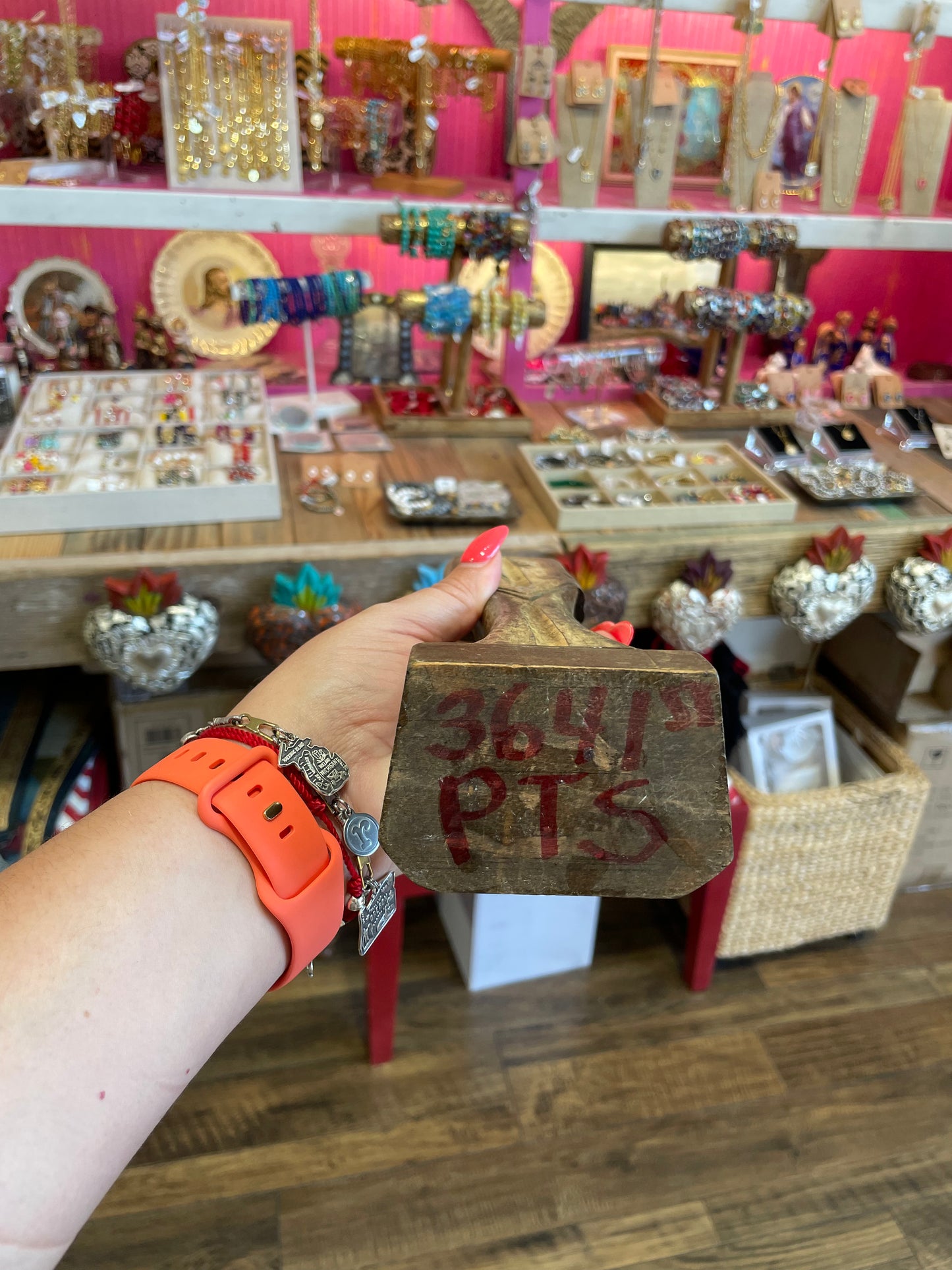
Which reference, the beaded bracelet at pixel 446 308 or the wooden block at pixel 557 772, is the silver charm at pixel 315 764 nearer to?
the wooden block at pixel 557 772

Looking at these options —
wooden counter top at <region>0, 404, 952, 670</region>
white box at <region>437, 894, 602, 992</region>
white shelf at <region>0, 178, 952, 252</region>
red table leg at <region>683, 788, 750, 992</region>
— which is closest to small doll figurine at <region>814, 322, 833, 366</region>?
white shelf at <region>0, 178, 952, 252</region>

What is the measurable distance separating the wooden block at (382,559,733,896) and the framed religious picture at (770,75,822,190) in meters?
1.54

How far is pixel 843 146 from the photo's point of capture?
1695 mm

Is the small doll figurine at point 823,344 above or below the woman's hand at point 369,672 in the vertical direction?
above

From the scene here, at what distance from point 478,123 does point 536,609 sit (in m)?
1.40

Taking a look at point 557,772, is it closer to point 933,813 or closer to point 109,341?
point 109,341

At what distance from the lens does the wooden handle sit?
753 mm

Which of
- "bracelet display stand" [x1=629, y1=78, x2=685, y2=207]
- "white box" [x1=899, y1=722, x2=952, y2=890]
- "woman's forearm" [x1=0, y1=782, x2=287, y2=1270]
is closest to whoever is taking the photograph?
"woman's forearm" [x1=0, y1=782, x2=287, y2=1270]

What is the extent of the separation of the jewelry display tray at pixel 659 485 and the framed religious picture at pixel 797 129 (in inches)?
25.1

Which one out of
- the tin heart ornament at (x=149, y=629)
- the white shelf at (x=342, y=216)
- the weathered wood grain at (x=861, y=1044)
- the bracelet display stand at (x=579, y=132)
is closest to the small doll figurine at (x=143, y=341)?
the white shelf at (x=342, y=216)

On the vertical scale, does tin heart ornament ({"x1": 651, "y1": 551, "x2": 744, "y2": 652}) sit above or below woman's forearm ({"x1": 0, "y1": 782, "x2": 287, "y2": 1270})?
below

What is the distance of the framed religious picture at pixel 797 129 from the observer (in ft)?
5.89

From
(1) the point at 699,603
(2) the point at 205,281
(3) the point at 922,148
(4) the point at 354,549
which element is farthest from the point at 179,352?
(3) the point at 922,148

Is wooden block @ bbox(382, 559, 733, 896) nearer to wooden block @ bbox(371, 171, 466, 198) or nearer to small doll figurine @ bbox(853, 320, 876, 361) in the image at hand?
wooden block @ bbox(371, 171, 466, 198)
